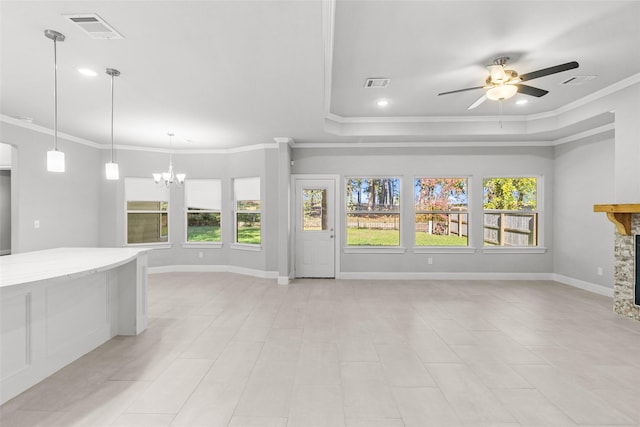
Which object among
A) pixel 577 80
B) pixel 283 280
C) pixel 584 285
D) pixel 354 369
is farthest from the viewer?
pixel 283 280

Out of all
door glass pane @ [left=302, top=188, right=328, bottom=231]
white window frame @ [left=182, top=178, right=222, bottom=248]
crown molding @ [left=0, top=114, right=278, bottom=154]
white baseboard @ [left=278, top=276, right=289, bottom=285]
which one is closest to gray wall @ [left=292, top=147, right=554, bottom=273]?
door glass pane @ [left=302, top=188, right=328, bottom=231]

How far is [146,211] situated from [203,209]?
1.13m

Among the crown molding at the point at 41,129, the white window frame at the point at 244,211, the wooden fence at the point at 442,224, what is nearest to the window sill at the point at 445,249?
the wooden fence at the point at 442,224

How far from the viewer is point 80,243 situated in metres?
6.09

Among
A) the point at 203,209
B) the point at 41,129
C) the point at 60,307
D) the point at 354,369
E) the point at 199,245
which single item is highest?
the point at 41,129

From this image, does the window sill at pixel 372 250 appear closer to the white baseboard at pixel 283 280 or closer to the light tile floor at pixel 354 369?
the white baseboard at pixel 283 280

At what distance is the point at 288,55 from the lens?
9.25 ft

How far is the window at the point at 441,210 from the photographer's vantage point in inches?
257

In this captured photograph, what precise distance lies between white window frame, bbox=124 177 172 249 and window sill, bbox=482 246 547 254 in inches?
256

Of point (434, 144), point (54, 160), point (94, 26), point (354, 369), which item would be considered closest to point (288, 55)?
point (94, 26)

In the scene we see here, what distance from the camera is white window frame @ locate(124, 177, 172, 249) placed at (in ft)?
22.0

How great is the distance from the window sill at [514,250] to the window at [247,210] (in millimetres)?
4545

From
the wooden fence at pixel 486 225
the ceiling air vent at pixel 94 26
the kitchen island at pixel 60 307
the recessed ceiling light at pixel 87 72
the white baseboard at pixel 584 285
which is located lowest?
the white baseboard at pixel 584 285

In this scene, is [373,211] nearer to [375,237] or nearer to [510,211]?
[375,237]
